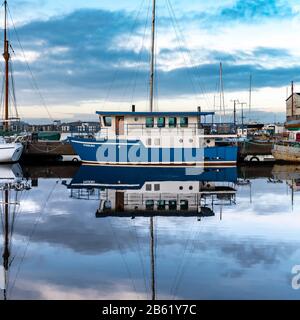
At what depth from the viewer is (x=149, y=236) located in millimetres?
12492

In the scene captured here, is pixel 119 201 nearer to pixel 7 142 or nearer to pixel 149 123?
pixel 149 123

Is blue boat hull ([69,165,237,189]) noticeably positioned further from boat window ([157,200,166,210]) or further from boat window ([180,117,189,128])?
boat window ([157,200,166,210])

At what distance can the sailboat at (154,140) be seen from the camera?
33750 mm

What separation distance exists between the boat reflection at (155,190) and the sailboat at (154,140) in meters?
1.38

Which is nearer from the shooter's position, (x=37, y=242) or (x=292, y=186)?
(x=37, y=242)

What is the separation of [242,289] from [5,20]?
35.5 meters

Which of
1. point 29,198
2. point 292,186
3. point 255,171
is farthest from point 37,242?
point 255,171

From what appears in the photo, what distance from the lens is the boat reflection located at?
16.8m

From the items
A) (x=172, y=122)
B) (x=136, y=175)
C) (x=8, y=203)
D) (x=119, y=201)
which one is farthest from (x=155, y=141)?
(x=8, y=203)

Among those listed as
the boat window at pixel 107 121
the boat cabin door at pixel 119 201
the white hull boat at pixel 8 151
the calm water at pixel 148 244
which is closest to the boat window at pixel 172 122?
the boat window at pixel 107 121

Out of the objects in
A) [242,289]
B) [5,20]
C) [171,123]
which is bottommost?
[242,289]

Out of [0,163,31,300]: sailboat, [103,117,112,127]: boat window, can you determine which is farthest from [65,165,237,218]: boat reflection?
[103,117,112,127]: boat window

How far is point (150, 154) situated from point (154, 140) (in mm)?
1031
